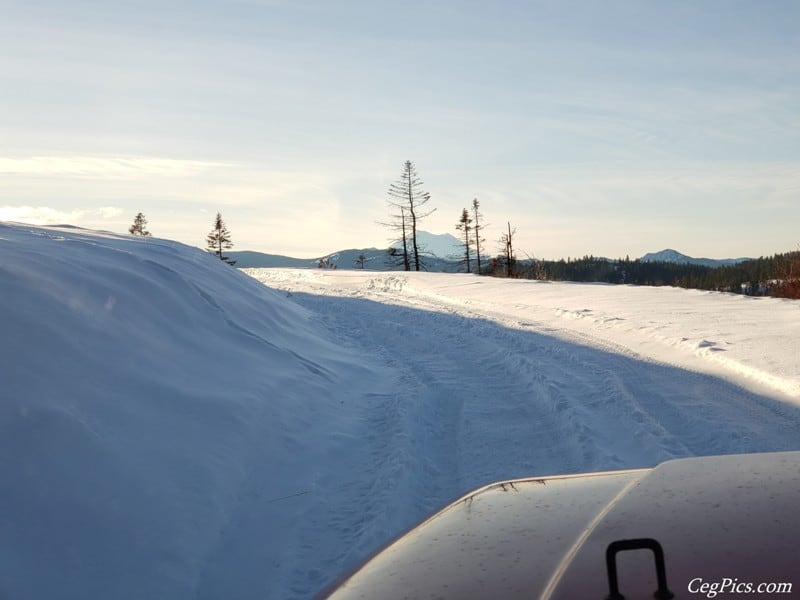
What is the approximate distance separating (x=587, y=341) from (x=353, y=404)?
17.1 ft

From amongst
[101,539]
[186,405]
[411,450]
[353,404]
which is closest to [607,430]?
[411,450]

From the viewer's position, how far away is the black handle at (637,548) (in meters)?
1.47

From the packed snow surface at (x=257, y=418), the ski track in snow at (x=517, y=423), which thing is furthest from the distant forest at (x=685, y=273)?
the ski track in snow at (x=517, y=423)

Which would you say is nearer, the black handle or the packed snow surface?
the black handle

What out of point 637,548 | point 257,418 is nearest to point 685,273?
point 257,418

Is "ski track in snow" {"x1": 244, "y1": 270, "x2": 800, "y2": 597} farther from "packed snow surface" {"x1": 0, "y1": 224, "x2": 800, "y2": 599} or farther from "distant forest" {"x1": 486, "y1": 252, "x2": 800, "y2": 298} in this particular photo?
"distant forest" {"x1": 486, "y1": 252, "x2": 800, "y2": 298}

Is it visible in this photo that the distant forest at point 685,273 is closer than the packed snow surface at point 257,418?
No

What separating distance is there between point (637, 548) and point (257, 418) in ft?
17.2

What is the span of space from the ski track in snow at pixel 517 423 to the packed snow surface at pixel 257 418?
3 centimetres

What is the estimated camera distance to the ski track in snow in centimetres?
519

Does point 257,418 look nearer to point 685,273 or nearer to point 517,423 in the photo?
point 517,423

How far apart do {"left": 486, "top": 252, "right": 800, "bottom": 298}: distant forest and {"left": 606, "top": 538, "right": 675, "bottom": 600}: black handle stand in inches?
779

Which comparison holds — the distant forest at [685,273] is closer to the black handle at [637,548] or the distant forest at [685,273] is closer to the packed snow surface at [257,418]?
the packed snow surface at [257,418]

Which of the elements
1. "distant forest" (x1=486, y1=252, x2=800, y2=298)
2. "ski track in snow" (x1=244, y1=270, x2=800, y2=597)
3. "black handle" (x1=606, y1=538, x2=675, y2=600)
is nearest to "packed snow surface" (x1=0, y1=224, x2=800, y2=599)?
"ski track in snow" (x1=244, y1=270, x2=800, y2=597)
